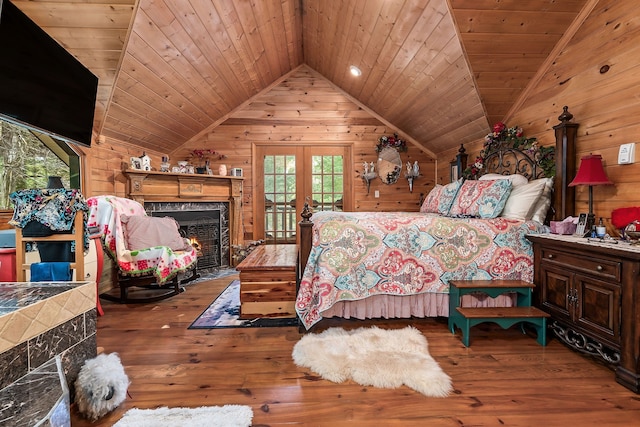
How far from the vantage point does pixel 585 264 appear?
70.9 inches

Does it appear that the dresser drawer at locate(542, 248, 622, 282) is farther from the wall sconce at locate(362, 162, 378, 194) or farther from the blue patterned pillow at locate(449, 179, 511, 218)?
the wall sconce at locate(362, 162, 378, 194)

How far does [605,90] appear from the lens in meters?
2.12

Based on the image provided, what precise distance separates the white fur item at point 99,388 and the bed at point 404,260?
113 cm

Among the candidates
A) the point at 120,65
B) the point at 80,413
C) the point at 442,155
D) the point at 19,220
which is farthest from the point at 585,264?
the point at 120,65

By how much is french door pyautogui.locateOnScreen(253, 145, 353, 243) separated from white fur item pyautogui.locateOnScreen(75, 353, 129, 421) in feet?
11.7

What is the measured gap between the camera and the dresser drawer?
162cm

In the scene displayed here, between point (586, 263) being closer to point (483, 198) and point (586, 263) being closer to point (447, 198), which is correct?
point (483, 198)

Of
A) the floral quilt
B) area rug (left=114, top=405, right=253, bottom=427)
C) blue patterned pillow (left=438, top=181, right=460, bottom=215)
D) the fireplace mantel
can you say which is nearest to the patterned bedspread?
blue patterned pillow (left=438, top=181, right=460, bottom=215)

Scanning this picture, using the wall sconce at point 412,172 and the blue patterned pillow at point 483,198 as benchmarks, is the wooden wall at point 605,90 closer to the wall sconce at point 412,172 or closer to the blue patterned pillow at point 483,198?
the blue patterned pillow at point 483,198

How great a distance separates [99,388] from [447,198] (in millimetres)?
3297

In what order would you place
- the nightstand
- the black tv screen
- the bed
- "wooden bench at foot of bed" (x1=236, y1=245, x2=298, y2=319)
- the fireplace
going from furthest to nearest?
1. the fireplace
2. "wooden bench at foot of bed" (x1=236, y1=245, x2=298, y2=319)
3. the bed
4. the black tv screen
5. the nightstand

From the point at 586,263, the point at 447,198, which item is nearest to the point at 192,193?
the point at 447,198

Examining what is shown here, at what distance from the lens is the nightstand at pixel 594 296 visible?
1.54 meters

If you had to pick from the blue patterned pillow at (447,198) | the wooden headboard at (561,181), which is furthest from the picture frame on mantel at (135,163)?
the blue patterned pillow at (447,198)
